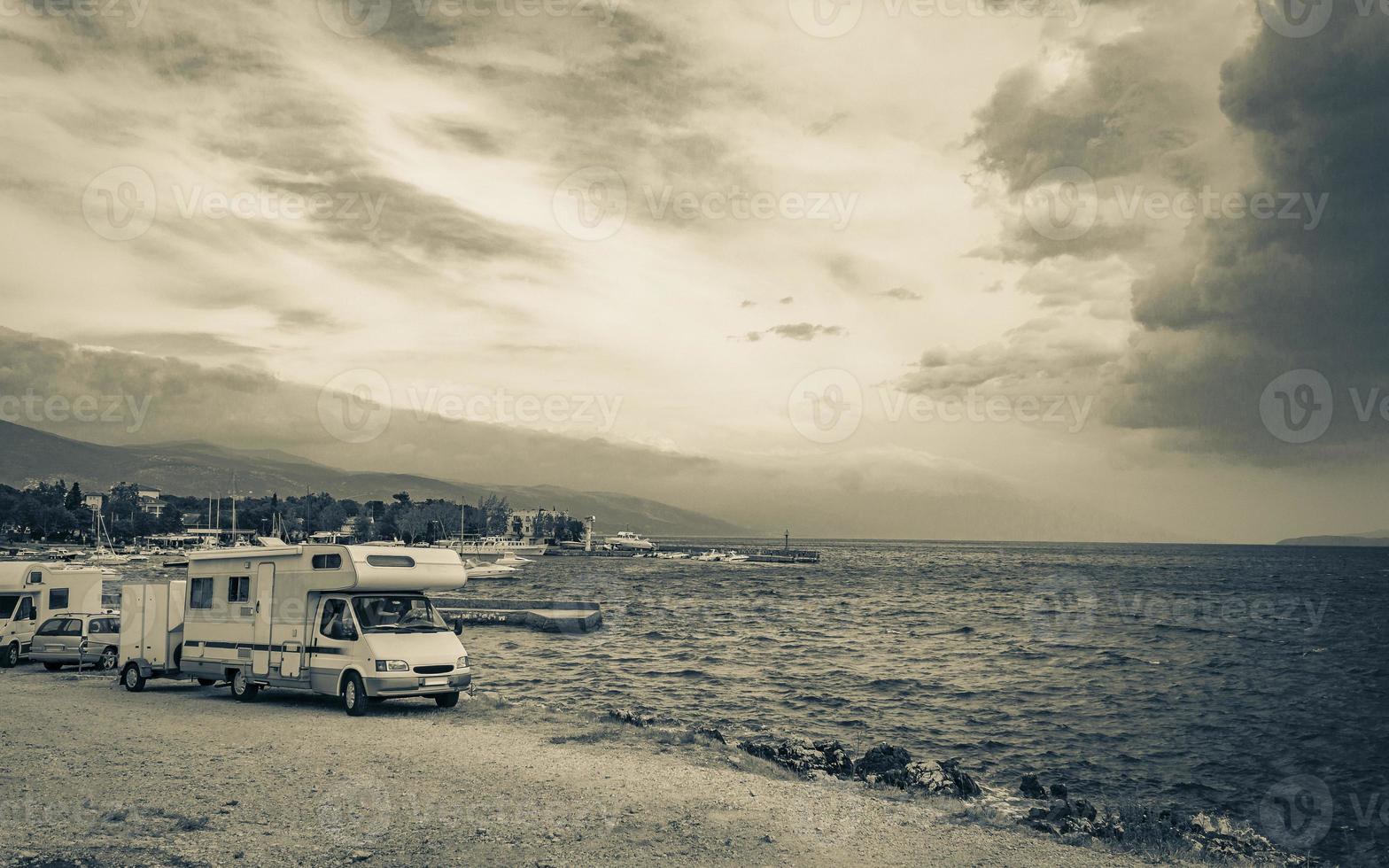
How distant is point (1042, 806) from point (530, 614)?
4367cm

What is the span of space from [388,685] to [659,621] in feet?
141

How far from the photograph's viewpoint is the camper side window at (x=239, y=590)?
22266mm

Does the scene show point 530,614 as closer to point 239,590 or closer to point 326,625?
point 239,590

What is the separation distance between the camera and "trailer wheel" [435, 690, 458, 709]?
68.9 ft

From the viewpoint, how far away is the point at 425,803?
12.2 metres

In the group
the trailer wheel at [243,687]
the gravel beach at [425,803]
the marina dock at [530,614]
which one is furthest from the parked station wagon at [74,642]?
the marina dock at [530,614]

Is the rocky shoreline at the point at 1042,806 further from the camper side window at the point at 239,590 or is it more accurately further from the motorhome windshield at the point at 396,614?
the camper side window at the point at 239,590

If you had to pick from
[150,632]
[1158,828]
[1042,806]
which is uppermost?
[150,632]

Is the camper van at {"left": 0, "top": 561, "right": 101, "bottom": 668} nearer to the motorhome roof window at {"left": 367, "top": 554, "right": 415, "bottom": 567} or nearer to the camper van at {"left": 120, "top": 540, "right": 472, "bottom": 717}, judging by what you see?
the camper van at {"left": 120, "top": 540, "right": 472, "bottom": 717}

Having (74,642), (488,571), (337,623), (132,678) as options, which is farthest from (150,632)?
(488,571)

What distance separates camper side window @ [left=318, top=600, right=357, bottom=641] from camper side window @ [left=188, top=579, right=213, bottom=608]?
449 cm

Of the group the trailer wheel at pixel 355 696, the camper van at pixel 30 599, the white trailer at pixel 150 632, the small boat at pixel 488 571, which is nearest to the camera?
the trailer wheel at pixel 355 696

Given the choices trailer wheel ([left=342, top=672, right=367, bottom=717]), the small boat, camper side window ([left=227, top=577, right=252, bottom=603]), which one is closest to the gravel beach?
trailer wheel ([left=342, top=672, right=367, bottom=717])

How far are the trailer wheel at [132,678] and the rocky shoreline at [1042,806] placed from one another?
11985mm
